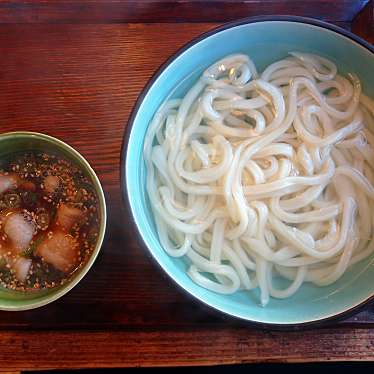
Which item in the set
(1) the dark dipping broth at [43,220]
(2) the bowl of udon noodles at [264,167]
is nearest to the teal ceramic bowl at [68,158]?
(1) the dark dipping broth at [43,220]

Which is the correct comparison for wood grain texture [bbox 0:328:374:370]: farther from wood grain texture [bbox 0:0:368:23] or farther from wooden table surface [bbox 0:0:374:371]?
wood grain texture [bbox 0:0:368:23]

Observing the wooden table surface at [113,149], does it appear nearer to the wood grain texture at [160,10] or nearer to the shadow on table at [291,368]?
the wood grain texture at [160,10]

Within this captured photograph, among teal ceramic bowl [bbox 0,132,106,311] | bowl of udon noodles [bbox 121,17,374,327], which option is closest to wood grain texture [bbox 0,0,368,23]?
bowl of udon noodles [bbox 121,17,374,327]

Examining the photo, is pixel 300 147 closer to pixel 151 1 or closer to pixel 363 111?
pixel 363 111

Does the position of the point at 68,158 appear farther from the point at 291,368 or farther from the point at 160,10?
the point at 291,368

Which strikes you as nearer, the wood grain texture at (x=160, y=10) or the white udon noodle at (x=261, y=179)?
the white udon noodle at (x=261, y=179)

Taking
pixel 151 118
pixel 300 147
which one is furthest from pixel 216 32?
pixel 300 147

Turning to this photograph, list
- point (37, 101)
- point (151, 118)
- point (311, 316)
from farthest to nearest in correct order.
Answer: point (37, 101) → point (151, 118) → point (311, 316)
